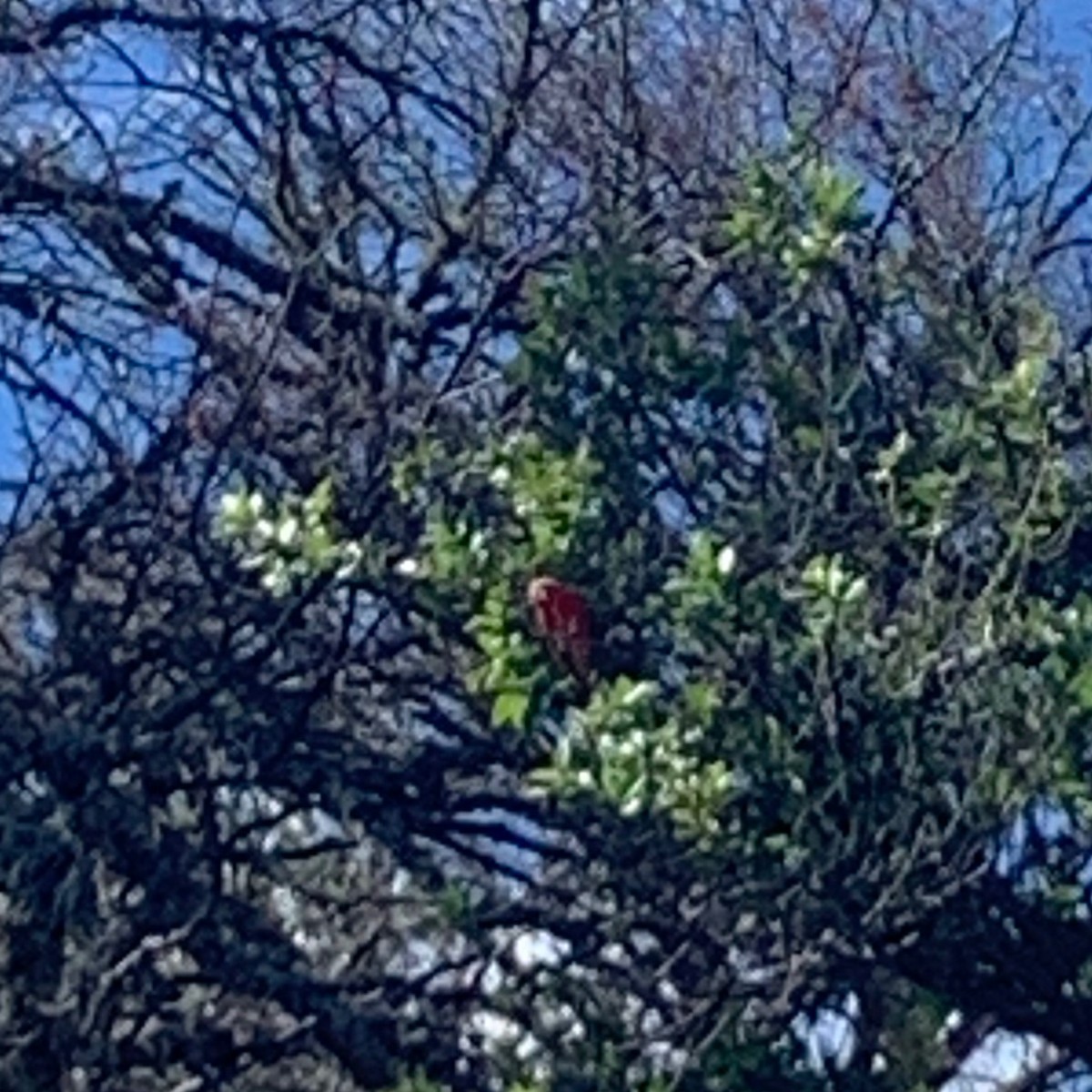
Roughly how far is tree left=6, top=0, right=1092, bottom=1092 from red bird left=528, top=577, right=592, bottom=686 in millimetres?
40

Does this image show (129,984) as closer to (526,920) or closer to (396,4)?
(526,920)

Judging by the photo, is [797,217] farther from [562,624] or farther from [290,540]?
[290,540]

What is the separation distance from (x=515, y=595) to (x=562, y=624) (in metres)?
0.11

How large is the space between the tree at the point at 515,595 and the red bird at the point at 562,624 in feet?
0.13

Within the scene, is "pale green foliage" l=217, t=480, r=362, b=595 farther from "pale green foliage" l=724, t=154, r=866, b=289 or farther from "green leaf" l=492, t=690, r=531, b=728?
"pale green foliage" l=724, t=154, r=866, b=289

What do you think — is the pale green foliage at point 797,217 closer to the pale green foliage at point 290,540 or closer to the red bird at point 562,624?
the red bird at point 562,624

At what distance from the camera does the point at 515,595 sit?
689 cm

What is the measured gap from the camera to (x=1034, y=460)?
23.3 feet

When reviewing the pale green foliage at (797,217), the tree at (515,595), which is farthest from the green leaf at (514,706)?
the pale green foliage at (797,217)

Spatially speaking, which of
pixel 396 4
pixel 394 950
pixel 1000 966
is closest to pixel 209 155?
pixel 396 4

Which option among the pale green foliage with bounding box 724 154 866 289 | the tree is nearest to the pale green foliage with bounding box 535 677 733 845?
the tree

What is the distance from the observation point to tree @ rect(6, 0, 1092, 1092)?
22.4 ft

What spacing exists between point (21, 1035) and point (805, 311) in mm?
1960

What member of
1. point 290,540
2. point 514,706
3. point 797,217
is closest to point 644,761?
point 514,706
